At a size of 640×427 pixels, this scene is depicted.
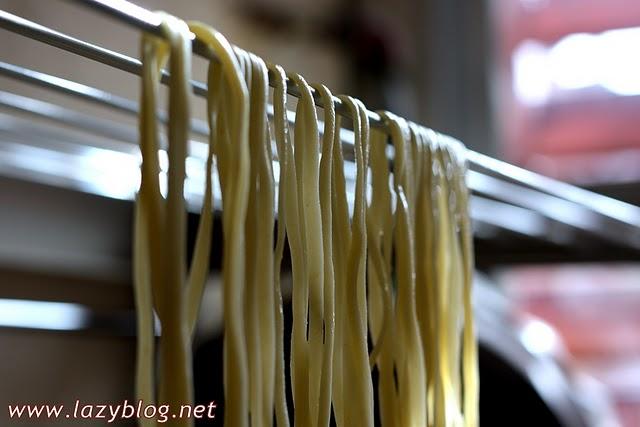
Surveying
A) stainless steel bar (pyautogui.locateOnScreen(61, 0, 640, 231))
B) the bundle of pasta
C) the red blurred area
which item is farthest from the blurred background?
the bundle of pasta

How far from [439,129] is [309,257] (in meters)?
1.17

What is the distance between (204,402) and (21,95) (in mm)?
346

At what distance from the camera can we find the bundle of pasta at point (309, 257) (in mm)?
311

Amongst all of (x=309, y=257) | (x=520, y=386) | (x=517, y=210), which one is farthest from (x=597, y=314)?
(x=309, y=257)

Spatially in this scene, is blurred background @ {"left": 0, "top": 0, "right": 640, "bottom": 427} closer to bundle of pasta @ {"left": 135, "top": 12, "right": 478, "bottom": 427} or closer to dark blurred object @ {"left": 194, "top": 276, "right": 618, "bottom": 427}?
dark blurred object @ {"left": 194, "top": 276, "right": 618, "bottom": 427}

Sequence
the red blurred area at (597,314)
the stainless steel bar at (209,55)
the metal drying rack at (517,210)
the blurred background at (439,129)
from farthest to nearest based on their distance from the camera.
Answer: the red blurred area at (597,314) → the blurred background at (439,129) → the metal drying rack at (517,210) → the stainless steel bar at (209,55)

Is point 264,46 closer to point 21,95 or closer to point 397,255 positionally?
point 21,95

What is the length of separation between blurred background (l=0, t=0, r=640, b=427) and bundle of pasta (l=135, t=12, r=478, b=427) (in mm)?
424

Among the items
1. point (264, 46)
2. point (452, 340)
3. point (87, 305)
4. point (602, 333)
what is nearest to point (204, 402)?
point (87, 305)

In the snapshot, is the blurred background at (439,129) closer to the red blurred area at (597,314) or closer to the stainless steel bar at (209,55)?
the red blurred area at (597,314)

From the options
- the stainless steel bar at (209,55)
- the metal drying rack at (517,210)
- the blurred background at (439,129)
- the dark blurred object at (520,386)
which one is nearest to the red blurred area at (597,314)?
the blurred background at (439,129)

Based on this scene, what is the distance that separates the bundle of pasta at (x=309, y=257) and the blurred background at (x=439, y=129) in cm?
42

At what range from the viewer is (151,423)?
0.33m

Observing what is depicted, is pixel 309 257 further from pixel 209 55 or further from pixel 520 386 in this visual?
pixel 520 386
